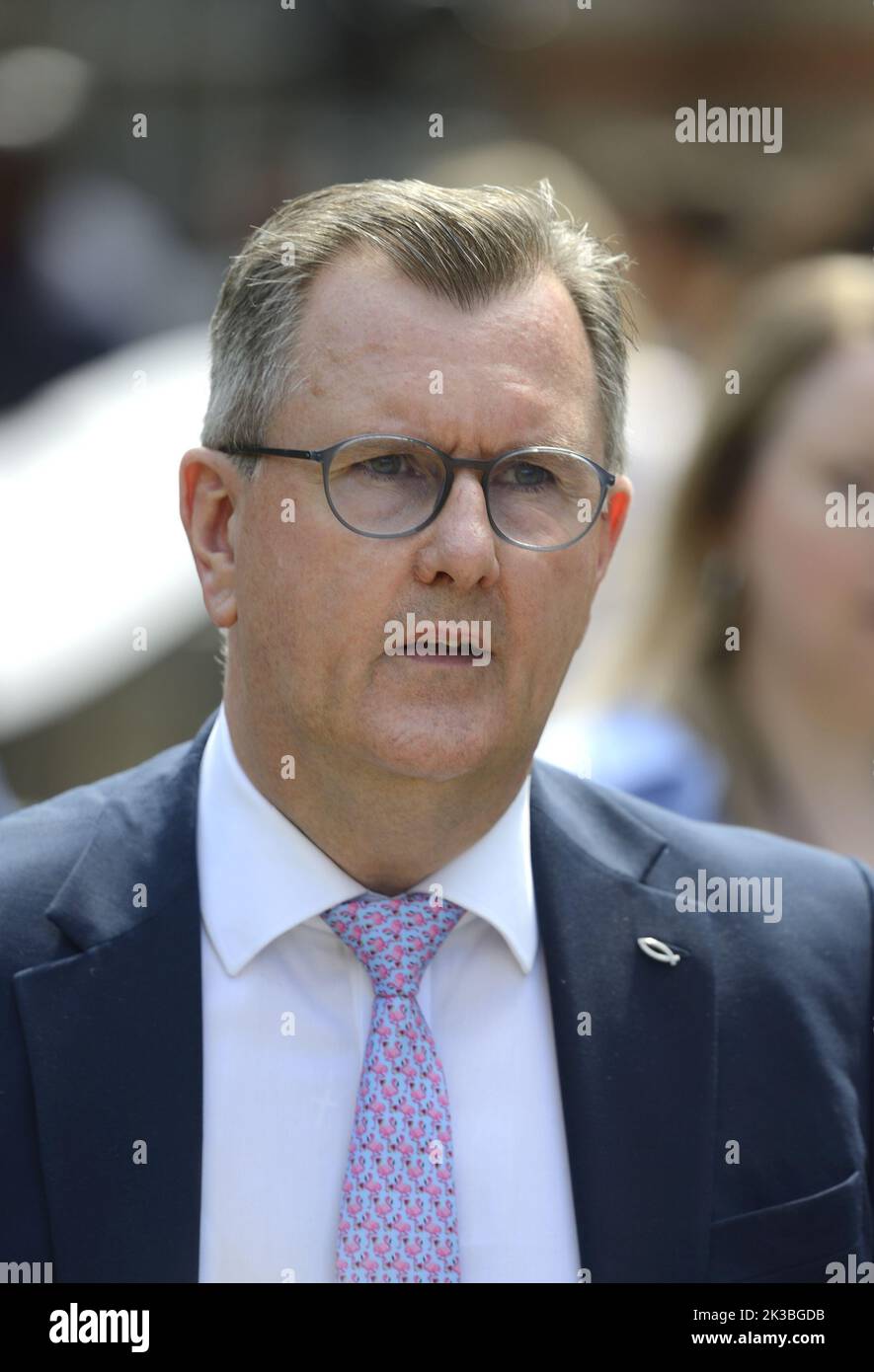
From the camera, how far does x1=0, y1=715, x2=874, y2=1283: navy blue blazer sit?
2.39 meters

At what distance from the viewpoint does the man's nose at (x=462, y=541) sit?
2.48m

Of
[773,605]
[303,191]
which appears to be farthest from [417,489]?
[303,191]

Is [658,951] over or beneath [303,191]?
beneath

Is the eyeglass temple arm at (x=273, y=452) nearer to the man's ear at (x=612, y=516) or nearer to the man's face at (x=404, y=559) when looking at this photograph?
the man's face at (x=404, y=559)

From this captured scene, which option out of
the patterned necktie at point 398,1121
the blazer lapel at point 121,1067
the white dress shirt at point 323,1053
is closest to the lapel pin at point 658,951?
the white dress shirt at point 323,1053

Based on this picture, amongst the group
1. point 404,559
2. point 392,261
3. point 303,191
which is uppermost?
point 303,191

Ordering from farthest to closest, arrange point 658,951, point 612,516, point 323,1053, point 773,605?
point 773,605
point 612,516
point 658,951
point 323,1053

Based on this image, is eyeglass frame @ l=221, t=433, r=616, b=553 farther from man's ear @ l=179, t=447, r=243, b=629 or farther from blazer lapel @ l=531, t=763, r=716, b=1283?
blazer lapel @ l=531, t=763, r=716, b=1283

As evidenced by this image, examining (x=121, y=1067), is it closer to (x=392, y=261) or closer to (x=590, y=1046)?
(x=590, y=1046)

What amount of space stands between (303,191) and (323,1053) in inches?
192

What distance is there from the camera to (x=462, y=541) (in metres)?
2.49

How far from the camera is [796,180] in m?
6.03
